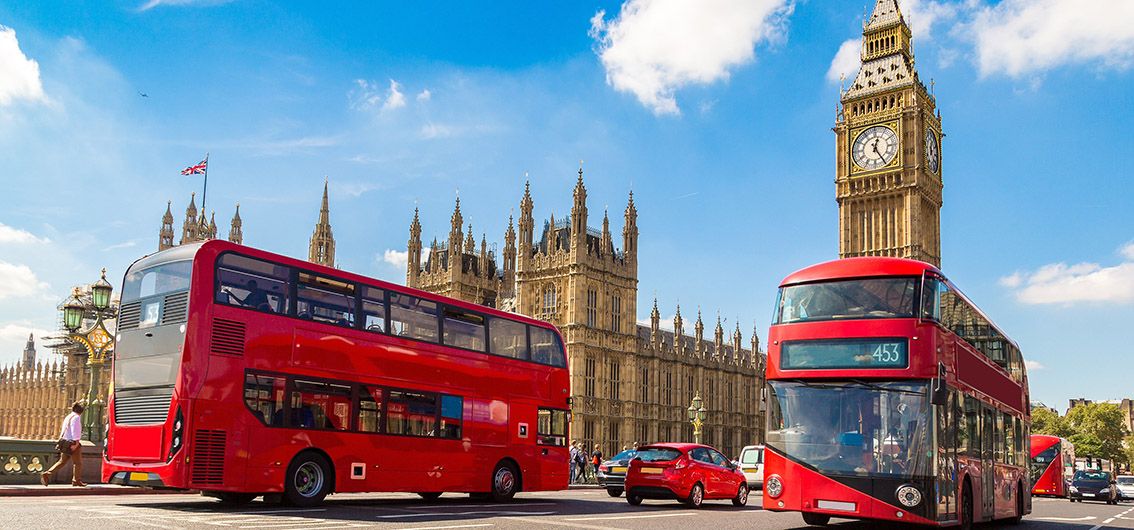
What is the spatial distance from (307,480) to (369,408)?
5.10 feet

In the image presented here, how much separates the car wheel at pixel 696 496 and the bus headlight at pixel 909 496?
330 inches

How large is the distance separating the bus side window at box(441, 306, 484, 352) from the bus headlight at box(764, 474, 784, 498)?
6.87 metres

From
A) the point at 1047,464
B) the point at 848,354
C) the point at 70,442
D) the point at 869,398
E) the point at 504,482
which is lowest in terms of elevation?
the point at 1047,464

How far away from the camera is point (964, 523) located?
45.8 feet

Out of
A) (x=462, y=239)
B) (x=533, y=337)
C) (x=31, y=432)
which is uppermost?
(x=462, y=239)

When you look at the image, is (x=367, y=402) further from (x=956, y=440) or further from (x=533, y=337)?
(x=956, y=440)

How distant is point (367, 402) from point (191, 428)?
3.21 meters

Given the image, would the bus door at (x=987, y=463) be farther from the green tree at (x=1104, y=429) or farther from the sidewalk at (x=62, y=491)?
the green tree at (x=1104, y=429)

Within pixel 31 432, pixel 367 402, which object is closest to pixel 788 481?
pixel 367 402

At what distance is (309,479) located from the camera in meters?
15.3

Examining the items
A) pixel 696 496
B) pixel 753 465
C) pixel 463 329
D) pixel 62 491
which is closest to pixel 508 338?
pixel 463 329

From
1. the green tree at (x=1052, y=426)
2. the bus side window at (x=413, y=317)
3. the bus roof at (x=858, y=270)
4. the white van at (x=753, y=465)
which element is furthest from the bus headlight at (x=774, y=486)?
the green tree at (x=1052, y=426)

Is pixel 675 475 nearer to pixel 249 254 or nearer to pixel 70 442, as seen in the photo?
pixel 249 254

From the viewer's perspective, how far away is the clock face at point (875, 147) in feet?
222
